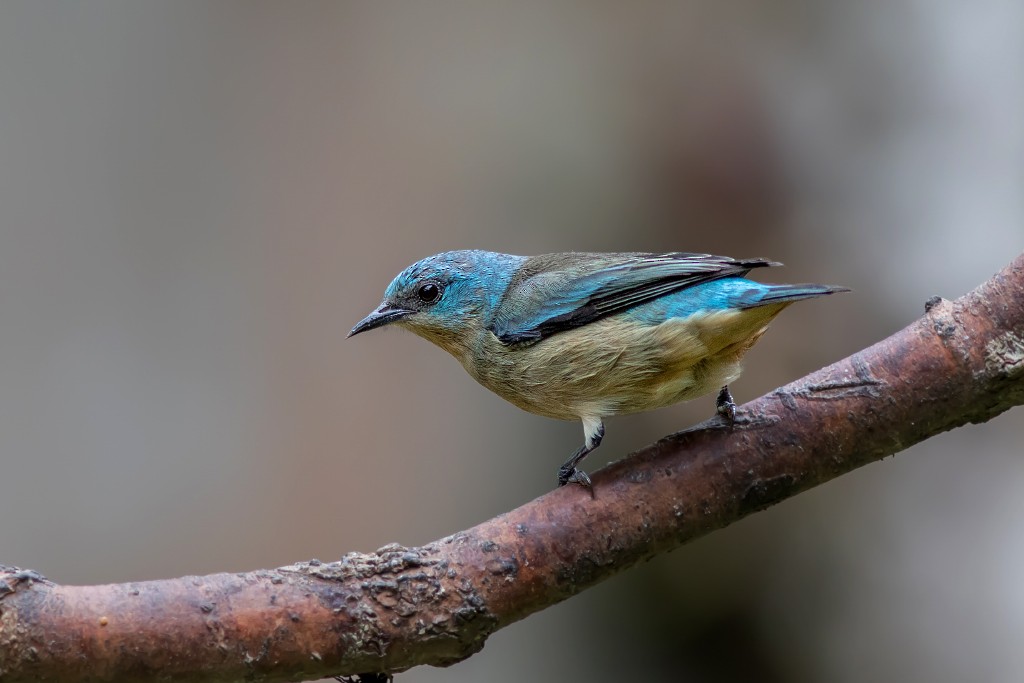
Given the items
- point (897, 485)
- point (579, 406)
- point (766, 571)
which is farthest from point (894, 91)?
point (579, 406)

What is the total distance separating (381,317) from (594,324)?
832mm

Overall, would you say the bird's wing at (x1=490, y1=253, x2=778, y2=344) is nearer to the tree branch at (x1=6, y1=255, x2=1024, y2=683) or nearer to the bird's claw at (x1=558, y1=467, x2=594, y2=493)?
the tree branch at (x1=6, y1=255, x2=1024, y2=683)

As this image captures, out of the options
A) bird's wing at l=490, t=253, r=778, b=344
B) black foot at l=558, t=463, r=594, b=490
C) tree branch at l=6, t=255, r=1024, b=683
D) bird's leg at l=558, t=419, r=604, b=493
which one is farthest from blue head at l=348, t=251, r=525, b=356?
tree branch at l=6, t=255, r=1024, b=683

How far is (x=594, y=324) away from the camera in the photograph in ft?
10.5

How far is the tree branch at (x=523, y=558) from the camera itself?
2.16m

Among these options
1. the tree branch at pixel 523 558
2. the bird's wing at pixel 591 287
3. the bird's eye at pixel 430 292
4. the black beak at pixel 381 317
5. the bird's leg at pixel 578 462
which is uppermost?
the bird's eye at pixel 430 292

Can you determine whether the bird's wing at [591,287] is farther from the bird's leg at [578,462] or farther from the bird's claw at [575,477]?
the bird's claw at [575,477]

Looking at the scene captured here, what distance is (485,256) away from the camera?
3.68 meters

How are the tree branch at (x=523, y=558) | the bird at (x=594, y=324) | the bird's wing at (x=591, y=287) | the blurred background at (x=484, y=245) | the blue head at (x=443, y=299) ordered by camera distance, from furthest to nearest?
the blurred background at (x=484, y=245) → the blue head at (x=443, y=299) → the bird's wing at (x=591, y=287) → the bird at (x=594, y=324) → the tree branch at (x=523, y=558)

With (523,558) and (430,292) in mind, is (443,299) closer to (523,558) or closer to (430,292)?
(430,292)

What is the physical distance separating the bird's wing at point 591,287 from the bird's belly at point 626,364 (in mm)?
59

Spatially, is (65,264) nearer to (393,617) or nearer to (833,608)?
(393,617)

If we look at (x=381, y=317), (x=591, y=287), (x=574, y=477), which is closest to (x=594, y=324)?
(x=591, y=287)

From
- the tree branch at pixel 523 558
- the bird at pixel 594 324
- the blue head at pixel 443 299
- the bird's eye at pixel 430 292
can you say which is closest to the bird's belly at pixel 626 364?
the bird at pixel 594 324
